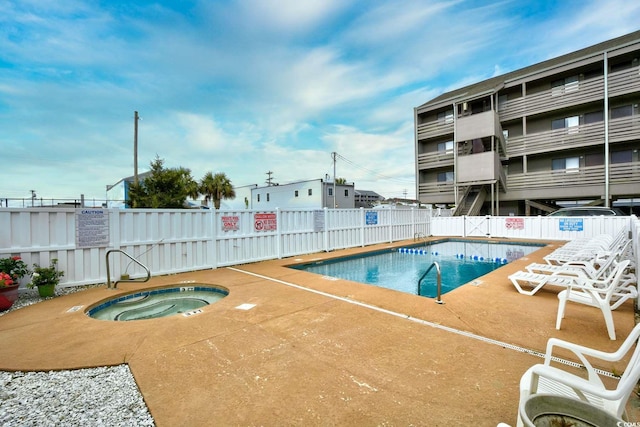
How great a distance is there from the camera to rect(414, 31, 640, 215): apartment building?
1603 cm

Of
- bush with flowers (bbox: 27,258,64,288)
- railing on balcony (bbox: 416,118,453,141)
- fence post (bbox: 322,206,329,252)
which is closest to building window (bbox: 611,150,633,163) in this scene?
railing on balcony (bbox: 416,118,453,141)

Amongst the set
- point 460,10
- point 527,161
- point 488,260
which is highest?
point 460,10

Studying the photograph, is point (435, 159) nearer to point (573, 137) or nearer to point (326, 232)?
point (573, 137)

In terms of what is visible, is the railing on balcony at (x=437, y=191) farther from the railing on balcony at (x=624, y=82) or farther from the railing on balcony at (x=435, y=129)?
the railing on balcony at (x=624, y=82)

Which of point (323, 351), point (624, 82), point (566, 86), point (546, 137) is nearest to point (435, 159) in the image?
point (546, 137)

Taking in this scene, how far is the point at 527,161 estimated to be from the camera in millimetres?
19594

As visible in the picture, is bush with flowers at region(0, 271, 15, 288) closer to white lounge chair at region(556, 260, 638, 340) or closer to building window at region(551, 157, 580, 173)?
white lounge chair at region(556, 260, 638, 340)

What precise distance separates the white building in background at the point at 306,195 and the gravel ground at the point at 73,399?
2865 cm

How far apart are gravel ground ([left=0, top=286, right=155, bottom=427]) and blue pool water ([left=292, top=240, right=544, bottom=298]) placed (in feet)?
18.5

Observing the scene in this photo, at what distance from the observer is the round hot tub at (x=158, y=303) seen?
526 centimetres

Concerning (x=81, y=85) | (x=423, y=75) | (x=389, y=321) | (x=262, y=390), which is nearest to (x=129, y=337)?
(x=262, y=390)

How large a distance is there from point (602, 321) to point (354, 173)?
50268 millimetres

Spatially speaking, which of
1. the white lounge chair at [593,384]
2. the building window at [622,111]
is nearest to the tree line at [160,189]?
the white lounge chair at [593,384]

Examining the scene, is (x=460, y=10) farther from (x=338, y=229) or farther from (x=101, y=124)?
(x=101, y=124)
